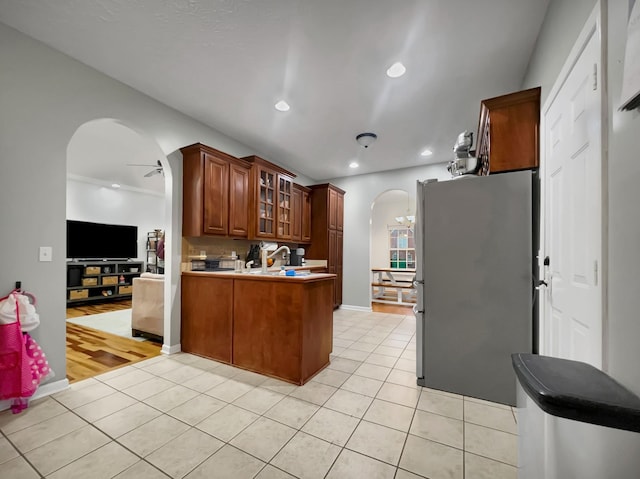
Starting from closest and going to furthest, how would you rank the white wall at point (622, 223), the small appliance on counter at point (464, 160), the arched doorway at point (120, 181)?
1. the white wall at point (622, 223)
2. the small appliance on counter at point (464, 160)
3. the arched doorway at point (120, 181)

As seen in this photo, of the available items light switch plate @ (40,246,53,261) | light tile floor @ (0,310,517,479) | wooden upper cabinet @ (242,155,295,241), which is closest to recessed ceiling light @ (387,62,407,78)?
wooden upper cabinet @ (242,155,295,241)

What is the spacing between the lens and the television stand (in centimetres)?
559

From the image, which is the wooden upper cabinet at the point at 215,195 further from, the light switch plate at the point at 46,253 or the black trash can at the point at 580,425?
the black trash can at the point at 580,425

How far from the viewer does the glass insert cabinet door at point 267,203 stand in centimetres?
399

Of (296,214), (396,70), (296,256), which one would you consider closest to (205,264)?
(296,256)

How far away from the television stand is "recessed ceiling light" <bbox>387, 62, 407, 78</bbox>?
22.3 feet

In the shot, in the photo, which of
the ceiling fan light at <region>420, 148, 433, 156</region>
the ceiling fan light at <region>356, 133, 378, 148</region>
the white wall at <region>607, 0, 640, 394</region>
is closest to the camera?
the white wall at <region>607, 0, 640, 394</region>

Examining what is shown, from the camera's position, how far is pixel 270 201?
419 cm

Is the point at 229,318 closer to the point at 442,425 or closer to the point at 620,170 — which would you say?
the point at 442,425

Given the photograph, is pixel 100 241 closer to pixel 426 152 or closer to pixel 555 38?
pixel 426 152

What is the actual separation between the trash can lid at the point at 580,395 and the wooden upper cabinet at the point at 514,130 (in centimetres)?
179

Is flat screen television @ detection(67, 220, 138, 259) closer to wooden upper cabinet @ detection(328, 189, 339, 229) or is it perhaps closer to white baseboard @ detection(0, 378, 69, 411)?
white baseboard @ detection(0, 378, 69, 411)

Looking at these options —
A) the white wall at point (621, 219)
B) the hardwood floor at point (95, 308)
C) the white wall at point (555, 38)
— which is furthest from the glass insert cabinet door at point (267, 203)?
the hardwood floor at point (95, 308)

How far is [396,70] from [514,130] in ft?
3.62
